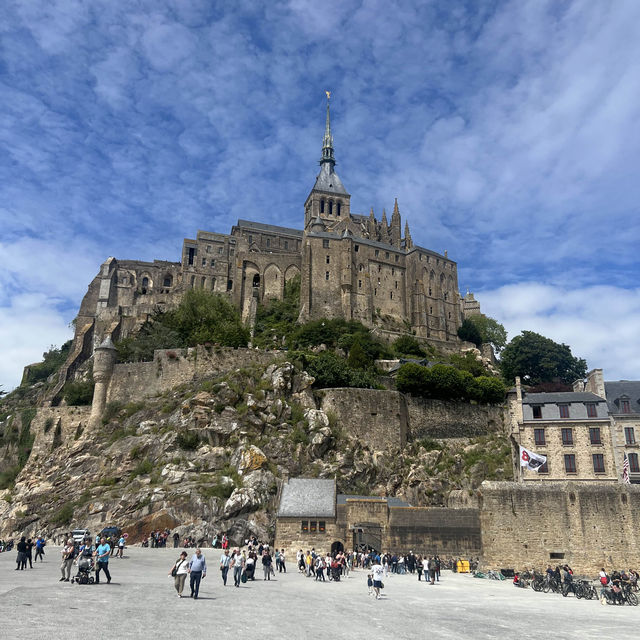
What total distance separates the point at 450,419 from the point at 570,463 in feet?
44.7

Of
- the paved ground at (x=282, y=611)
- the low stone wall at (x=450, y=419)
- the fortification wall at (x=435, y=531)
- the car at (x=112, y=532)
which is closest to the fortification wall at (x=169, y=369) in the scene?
the low stone wall at (x=450, y=419)

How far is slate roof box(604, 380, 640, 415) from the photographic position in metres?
37.4

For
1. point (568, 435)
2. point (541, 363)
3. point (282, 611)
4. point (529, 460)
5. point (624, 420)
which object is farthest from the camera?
point (541, 363)

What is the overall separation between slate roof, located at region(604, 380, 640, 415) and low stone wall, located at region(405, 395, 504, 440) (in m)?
11.6

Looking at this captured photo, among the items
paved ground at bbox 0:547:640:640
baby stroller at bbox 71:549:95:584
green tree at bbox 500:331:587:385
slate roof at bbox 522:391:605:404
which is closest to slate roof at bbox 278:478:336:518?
paved ground at bbox 0:547:640:640

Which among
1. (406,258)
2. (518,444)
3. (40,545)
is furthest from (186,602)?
(406,258)

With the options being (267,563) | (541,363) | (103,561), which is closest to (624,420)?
(267,563)

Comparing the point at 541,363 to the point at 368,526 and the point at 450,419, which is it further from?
the point at 368,526

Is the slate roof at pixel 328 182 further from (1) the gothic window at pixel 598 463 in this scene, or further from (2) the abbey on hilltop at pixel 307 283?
(1) the gothic window at pixel 598 463

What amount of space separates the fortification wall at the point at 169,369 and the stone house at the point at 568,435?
2114 cm

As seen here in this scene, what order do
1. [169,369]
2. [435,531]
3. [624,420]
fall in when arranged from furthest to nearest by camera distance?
[169,369], [624,420], [435,531]

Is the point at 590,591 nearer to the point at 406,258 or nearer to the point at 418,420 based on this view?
the point at 418,420

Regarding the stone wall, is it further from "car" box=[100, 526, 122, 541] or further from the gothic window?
"car" box=[100, 526, 122, 541]

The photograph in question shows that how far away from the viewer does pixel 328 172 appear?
115m
